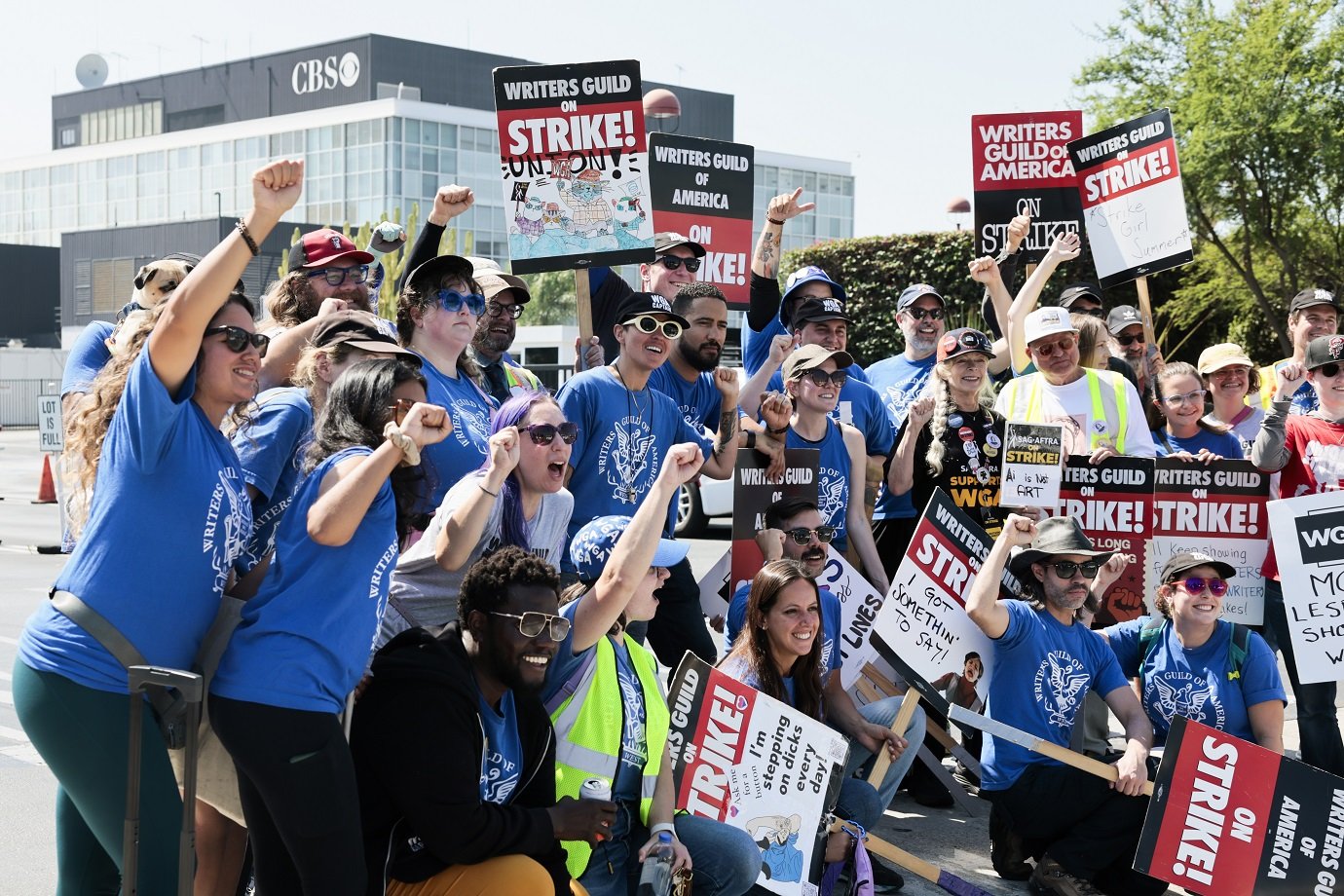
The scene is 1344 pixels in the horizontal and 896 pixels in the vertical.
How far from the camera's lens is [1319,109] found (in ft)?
69.8

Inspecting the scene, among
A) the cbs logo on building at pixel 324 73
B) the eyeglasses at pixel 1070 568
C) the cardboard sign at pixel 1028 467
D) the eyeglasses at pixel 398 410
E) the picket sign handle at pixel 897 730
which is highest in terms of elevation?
the cbs logo on building at pixel 324 73

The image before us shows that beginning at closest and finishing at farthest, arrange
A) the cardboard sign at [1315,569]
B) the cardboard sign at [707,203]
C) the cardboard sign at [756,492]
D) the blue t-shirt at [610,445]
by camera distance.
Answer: the blue t-shirt at [610,445], the cardboard sign at [756,492], the cardboard sign at [1315,569], the cardboard sign at [707,203]

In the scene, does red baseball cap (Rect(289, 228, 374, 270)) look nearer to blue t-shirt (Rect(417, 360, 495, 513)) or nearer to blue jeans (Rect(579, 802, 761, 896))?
blue t-shirt (Rect(417, 360, 495, 513))

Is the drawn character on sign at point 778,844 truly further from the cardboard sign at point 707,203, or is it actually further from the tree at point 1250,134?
the tree at point 1250,134

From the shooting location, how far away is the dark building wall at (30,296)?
245 feet

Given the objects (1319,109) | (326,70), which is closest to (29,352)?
(326,70)

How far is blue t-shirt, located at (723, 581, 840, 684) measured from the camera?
5.73 m

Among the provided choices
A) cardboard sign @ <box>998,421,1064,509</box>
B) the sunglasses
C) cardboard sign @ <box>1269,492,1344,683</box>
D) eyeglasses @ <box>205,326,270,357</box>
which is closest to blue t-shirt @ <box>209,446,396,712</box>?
eyeglasses @ <box>205,326,270,357</box>

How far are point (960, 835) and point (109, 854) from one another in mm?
3848

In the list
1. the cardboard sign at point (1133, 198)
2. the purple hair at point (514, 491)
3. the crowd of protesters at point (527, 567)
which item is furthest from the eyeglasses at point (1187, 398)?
the purple hair at point (514, 491)

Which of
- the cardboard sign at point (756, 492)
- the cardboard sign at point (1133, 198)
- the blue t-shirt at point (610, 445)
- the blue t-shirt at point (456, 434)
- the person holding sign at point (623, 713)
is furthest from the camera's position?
the cardboard sign at point (1133, 198)

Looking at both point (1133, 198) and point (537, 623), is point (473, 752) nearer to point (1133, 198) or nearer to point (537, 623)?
point (537, 623)

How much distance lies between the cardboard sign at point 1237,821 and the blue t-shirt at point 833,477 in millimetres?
1802

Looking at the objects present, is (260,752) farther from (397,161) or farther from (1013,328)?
(397,161)
